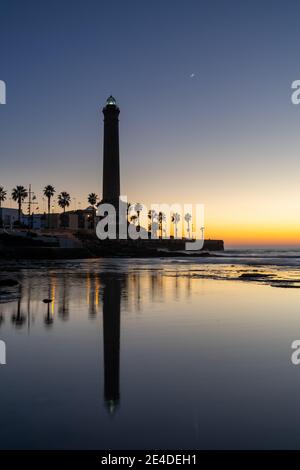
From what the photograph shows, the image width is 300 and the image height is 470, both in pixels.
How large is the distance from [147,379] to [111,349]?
3.15 metres

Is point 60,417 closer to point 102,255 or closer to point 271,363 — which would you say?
point 271,363

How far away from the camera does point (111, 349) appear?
12.5m

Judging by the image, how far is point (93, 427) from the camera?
6.85m

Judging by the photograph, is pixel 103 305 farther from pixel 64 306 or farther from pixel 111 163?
pixel 111 163

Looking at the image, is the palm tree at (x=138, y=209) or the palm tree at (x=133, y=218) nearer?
the palm tree at (x=138, y=209)

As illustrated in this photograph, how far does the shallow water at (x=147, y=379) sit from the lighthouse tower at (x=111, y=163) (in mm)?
96875

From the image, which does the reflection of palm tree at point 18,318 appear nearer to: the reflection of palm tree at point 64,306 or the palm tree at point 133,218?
the reflection of palm tree at point 64,306

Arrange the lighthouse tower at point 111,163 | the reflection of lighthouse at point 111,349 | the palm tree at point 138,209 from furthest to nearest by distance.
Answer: the palm tree at point 138,209, the lighthouse tower at point 111,163, the reflection of lighthouse at point 111,349

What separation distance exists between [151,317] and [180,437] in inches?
473

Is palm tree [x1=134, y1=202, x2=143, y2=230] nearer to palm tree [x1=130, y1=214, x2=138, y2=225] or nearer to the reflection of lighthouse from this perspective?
palm tree [x1=130, y1=214, x2=138, y2=225]

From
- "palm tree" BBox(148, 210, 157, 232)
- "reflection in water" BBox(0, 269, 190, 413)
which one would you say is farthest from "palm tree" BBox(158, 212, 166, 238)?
"reflection in water" BBox(0, 269, 190, 413)

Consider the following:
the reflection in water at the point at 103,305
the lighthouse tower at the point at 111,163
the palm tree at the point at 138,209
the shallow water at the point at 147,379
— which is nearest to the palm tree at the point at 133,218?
the palm tree at the point at 138,209

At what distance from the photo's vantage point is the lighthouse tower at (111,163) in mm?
115500

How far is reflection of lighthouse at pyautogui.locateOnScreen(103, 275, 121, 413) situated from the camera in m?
8.45
